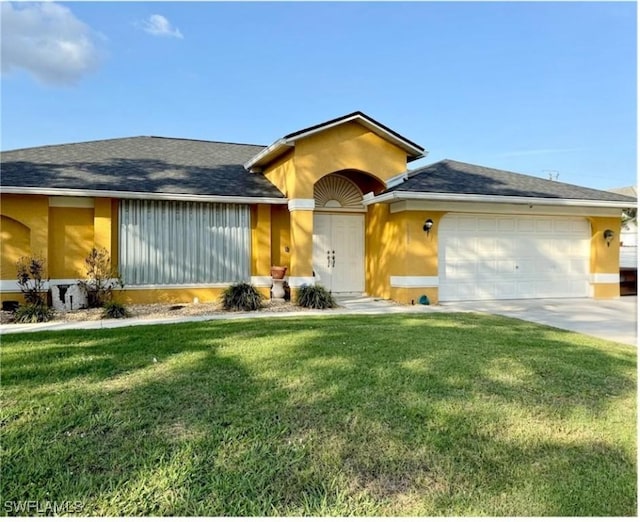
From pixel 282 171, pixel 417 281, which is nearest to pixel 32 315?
pixel 282 171

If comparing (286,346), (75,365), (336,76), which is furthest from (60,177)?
(336,76)

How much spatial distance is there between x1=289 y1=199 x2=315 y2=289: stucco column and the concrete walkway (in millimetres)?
1465

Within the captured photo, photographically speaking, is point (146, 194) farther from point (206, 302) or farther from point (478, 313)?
point (478, 313)

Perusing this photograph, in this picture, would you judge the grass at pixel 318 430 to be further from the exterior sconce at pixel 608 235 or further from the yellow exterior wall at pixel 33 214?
the exterior sconce at pixel 608 235

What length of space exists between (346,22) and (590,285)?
11.4 meters

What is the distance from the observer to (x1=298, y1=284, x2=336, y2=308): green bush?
11844 millimetres

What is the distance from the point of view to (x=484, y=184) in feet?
44.1

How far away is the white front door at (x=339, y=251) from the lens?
48.1 ft

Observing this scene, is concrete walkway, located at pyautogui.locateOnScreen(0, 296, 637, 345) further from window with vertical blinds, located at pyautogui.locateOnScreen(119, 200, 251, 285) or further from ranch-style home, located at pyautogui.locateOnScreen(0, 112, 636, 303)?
window with vertical blinds, located at pyautogui.locateOnScreen(119, 200, 251, 285)

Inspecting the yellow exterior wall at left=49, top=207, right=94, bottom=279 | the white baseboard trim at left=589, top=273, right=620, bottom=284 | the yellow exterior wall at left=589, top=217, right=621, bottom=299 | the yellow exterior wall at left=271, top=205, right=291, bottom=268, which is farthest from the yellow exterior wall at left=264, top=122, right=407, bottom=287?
the white baseboard trim at left=589, top=273, right=620, bottom=284

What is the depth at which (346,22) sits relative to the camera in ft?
35.7

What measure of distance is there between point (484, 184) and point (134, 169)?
1099 centimetres

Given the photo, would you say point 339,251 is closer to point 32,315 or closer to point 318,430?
point 32,315

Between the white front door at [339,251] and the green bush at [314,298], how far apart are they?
95.0 inches
